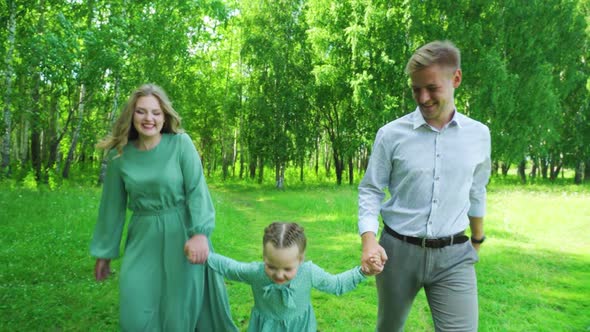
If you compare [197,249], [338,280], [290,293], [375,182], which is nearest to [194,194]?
[197,249]

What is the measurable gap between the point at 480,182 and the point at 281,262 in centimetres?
157

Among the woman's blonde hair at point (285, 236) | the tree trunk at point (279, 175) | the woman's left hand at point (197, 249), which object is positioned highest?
the woman's blonde hair at point (285, 236)

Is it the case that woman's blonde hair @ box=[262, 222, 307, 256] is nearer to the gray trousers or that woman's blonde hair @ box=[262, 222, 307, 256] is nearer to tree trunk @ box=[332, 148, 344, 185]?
the gray trousers

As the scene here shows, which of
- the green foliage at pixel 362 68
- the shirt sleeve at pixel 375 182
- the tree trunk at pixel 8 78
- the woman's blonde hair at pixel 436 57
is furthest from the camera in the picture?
the green foliage at pixel 362 68

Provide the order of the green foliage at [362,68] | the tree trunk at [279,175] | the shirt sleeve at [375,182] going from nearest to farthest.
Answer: the shirt sleeve at [375,182] → the green foliage at [362,68] → the tree trunk at [279,175]

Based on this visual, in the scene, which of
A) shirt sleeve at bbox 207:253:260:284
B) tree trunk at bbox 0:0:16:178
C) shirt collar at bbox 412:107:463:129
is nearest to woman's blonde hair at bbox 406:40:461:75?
Answer: shirt collar at bbox 412:107:463:129

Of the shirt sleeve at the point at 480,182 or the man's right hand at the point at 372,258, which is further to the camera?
the shirt sleeve at the point at 480,182

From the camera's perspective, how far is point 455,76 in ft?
9.82

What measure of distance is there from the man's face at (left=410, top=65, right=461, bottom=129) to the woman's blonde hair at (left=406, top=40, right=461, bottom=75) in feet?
0.08

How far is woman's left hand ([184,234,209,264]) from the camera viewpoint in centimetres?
353

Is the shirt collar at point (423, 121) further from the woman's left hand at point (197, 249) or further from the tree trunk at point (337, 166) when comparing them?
the tree trunk at point (337, 166)

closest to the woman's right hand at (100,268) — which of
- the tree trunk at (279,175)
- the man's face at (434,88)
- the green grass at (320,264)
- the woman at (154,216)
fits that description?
the woman at (154,216)

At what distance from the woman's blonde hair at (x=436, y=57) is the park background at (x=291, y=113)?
3.26 metres

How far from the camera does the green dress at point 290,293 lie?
3125 millimetres
